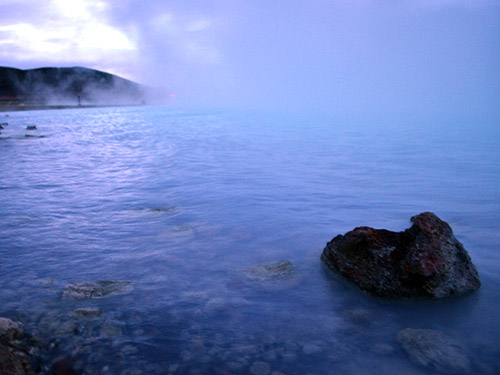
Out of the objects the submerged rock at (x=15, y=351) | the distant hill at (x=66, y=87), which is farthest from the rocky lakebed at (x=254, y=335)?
Result: the distant hill at (x=66, y=87)

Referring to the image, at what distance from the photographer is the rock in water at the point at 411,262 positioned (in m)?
3.05

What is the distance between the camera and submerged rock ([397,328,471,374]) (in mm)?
2342

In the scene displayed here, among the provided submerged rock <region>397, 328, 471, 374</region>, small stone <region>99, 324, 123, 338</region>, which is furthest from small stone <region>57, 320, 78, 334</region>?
submerged rock <region>397, 328, 471, 374</region>

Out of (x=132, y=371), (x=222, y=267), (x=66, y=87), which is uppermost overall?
(x=66, y=87)

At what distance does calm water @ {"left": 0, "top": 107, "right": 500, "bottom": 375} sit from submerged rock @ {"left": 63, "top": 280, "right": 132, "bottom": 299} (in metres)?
0.09

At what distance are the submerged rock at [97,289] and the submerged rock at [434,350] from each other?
2208 mm

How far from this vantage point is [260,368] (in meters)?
2.30

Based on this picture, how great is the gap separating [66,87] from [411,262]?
12492 cm

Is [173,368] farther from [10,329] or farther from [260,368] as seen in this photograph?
[10,329]

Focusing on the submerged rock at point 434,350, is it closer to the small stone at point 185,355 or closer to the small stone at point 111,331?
the small stone at point 185,355

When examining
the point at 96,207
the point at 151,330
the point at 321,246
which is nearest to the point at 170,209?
the point at 96,207

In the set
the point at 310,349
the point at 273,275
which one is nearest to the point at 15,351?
the point at 310,349

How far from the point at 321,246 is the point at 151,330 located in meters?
2.27

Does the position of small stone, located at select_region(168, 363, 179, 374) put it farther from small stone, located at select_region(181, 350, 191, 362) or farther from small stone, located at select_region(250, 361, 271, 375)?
small stone, located at select_region(250, 361, 271, 375)
